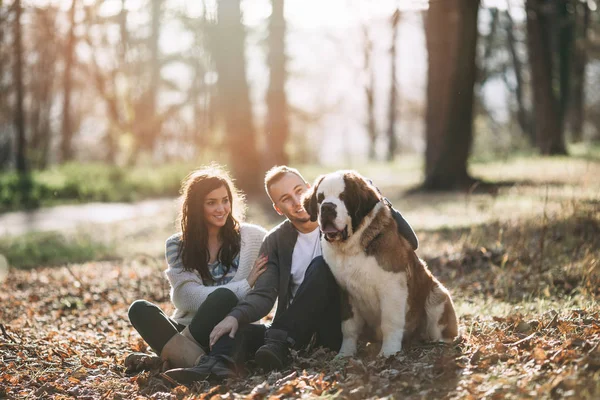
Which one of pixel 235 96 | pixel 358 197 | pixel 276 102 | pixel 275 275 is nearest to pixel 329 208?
pixel 358 197

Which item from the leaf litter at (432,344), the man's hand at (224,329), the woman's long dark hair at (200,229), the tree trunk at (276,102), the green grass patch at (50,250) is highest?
the tree trunk at (276,102)

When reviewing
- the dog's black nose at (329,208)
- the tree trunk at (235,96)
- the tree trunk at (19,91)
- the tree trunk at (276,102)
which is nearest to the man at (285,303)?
the dog's black nose at (329,208)

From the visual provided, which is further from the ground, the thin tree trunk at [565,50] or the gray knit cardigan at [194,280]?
the thin tree trunk at [565,50]

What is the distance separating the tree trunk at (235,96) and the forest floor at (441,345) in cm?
599

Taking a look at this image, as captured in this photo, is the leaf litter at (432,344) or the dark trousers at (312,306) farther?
the dark trousers at (312,306)

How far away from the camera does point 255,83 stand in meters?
41.3

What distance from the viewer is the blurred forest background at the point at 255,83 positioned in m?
16.2

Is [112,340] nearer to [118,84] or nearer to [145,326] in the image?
[145,326]

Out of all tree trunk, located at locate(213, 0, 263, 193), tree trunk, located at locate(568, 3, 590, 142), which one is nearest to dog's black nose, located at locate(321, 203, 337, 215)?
tree trunk, located at locate(213, 0, 263, 193)

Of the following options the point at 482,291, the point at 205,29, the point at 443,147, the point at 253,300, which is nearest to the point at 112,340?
the point at 253,300

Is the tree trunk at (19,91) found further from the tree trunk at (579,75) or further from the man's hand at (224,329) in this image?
the tree trunk at (579,75)

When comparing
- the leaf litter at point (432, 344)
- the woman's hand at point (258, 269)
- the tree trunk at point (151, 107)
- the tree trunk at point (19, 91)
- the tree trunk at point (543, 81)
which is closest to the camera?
the leaf litter at point (432, 344)

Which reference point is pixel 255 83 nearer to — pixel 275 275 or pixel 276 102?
pixel 276 102

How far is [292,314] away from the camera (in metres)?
4.91
